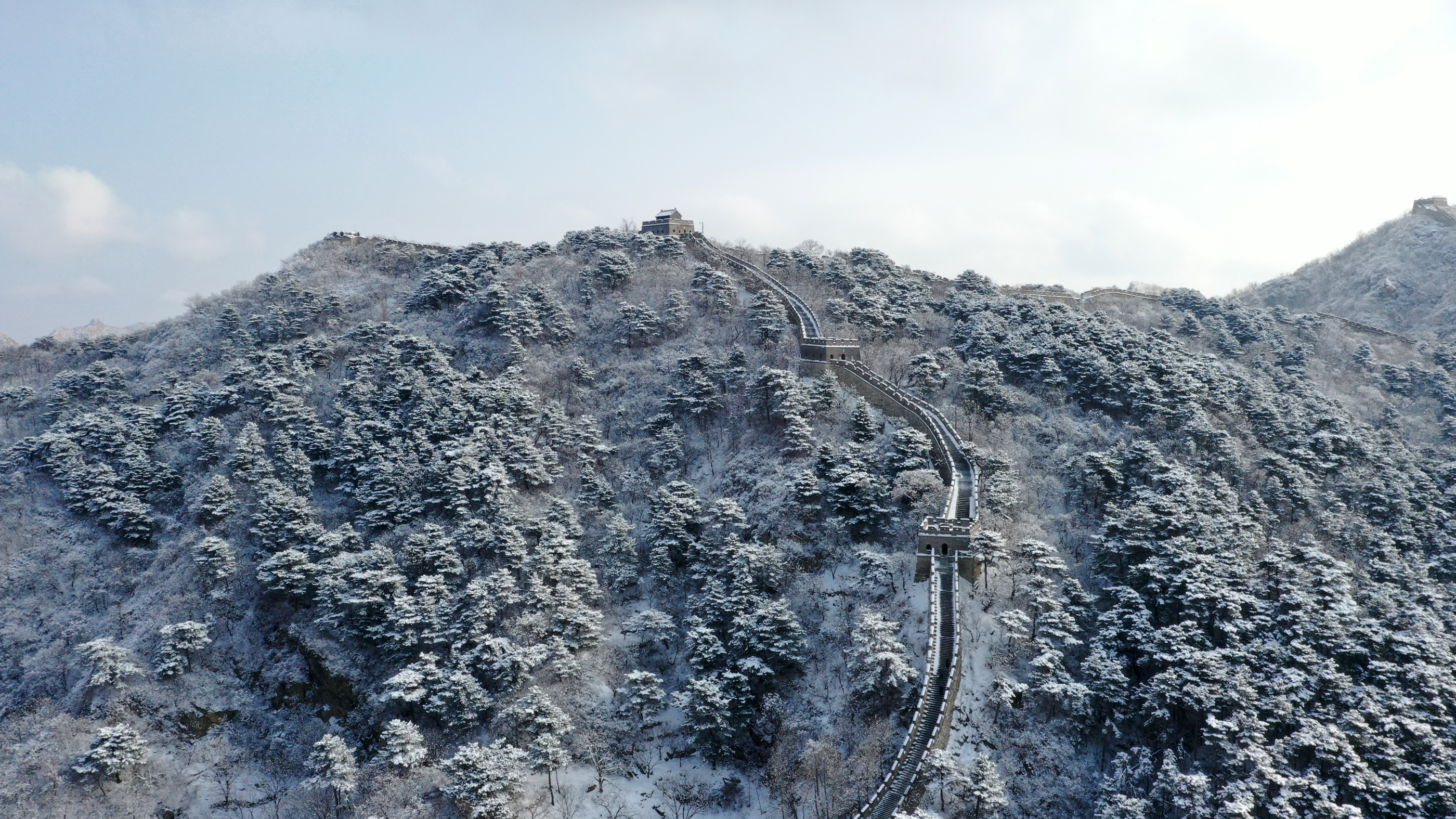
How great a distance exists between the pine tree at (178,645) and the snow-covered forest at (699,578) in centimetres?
31

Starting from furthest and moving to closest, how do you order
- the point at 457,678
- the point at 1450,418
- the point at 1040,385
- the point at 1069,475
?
the point at 1450,418 → the point at 1040,385 → the point at 1069,475 → the point at 457,678

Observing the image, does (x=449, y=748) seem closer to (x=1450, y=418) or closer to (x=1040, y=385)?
(x=1040, y=385)

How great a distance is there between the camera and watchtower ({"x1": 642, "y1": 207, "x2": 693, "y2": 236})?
8356cm

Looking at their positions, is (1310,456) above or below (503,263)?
below

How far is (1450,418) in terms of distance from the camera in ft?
201

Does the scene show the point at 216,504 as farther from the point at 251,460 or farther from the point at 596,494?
the point at 596,494

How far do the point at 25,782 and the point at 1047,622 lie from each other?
45.6 metres

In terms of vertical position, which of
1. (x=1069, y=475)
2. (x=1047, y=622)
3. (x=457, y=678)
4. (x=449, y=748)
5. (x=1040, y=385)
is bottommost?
(x=449, y=748)

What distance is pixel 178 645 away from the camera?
38969 millimetres

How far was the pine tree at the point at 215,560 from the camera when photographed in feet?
139

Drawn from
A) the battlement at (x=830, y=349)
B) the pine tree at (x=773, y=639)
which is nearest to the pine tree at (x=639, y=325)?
the battlement at (x=830, y=349)

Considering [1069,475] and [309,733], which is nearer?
[309,733]

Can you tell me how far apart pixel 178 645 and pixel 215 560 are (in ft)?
16.5

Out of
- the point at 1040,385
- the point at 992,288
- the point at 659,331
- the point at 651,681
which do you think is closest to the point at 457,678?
the point at 651,681
